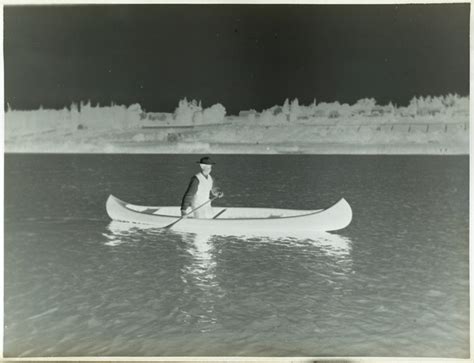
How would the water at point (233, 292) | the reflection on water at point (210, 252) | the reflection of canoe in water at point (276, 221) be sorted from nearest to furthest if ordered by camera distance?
the water at point (233, 292), the reflection on water at point (210, 252), the reflection of canoe in water at point (276, 221)

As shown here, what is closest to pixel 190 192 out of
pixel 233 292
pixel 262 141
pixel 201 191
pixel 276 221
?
pixel 201 191

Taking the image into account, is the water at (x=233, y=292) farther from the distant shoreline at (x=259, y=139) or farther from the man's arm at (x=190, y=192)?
the distant shoreline at (x=259, y=139)

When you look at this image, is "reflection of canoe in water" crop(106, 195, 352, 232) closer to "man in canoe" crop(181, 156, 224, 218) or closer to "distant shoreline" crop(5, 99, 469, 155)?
"man in canoe" crop(181, 156, 224, 218)

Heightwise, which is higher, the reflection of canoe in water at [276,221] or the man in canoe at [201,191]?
the man in canoe at [201,191]

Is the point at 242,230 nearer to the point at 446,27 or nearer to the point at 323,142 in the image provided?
the point at 446,27

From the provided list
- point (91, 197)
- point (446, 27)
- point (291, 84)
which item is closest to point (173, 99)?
point (91, 197)

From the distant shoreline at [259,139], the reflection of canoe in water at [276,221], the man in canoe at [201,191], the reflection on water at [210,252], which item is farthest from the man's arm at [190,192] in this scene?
the distant shoreline at [259,139]

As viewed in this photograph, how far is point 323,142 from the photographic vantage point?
102938mm

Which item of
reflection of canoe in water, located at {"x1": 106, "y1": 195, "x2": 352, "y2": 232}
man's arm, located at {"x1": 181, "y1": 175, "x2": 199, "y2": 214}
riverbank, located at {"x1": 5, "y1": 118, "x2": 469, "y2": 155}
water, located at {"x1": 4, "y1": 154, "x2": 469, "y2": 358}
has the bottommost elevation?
water, located at {"x1": 4, "y1": 154, "x2": 469, "y2": 358}

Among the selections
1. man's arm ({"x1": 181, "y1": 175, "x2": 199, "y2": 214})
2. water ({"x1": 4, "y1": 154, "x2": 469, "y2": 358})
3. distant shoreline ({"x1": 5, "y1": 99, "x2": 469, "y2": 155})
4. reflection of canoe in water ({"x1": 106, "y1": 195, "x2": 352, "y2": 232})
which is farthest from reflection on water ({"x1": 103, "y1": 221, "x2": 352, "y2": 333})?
distant shoreline ({"x1": 5, "y1": 99, "x2": 469, "y2": 155})

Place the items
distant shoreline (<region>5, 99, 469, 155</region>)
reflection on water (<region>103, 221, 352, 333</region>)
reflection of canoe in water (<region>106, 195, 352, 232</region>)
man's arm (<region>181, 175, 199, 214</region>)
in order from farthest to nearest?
distant shoreline (<region>5, 99, 469, 155</region>)
reflection of canoe in water (<region>106, 195, 352, 232</region>)
man's arm (<region>181, 175, 199, 214</region>)
reflection on water (<region>103, 221, 352, 333</region>)

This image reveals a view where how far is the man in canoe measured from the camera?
40.0ft

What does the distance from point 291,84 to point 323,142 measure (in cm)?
8776

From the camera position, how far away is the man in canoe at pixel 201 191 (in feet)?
40.0
